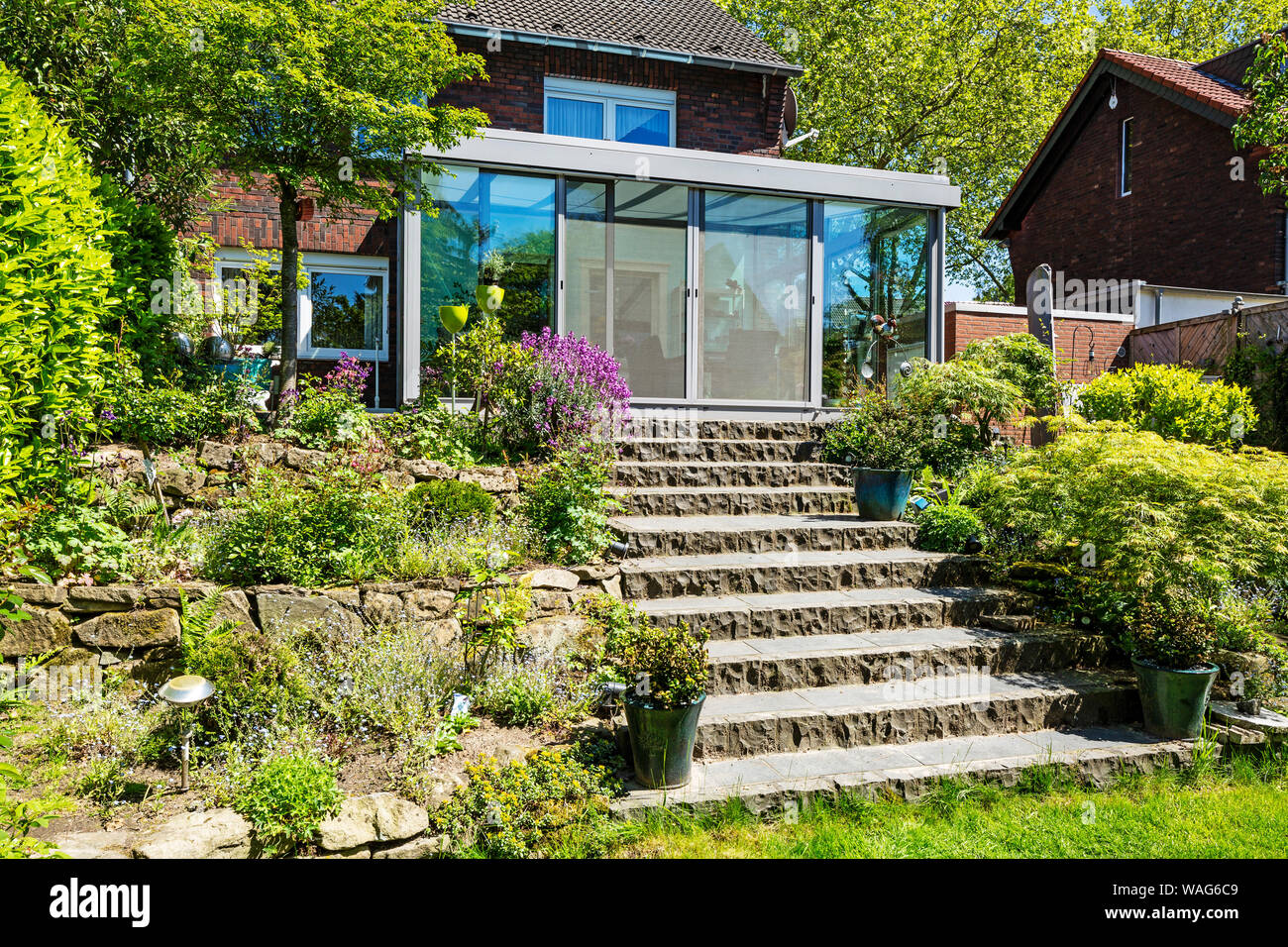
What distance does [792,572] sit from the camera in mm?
6164

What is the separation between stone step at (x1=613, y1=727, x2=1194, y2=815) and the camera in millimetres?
4055

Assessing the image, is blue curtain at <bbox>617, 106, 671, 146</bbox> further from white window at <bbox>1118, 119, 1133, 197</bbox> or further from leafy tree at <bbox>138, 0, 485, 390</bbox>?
white window at <bbox>1118, 119, 1133, 197</bbox>

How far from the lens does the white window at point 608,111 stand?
13.4 meters

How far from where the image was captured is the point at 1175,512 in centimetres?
538

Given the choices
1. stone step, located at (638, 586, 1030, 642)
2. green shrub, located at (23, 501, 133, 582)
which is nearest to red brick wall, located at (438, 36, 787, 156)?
green shrub, located at (23, 501, 133, 582)

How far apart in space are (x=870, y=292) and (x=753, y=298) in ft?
5.86

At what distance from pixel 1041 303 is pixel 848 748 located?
8.78 metres

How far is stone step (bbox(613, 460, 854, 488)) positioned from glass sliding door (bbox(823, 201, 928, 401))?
2.43 m

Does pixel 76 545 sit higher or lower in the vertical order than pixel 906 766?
higher

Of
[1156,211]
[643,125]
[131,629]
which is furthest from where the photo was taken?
[1156,211]

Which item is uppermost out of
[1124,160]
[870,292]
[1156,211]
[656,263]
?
[1124,160]

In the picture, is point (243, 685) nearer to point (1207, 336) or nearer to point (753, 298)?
point (753, 298)

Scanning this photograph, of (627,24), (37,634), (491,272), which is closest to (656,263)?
(491,272)
